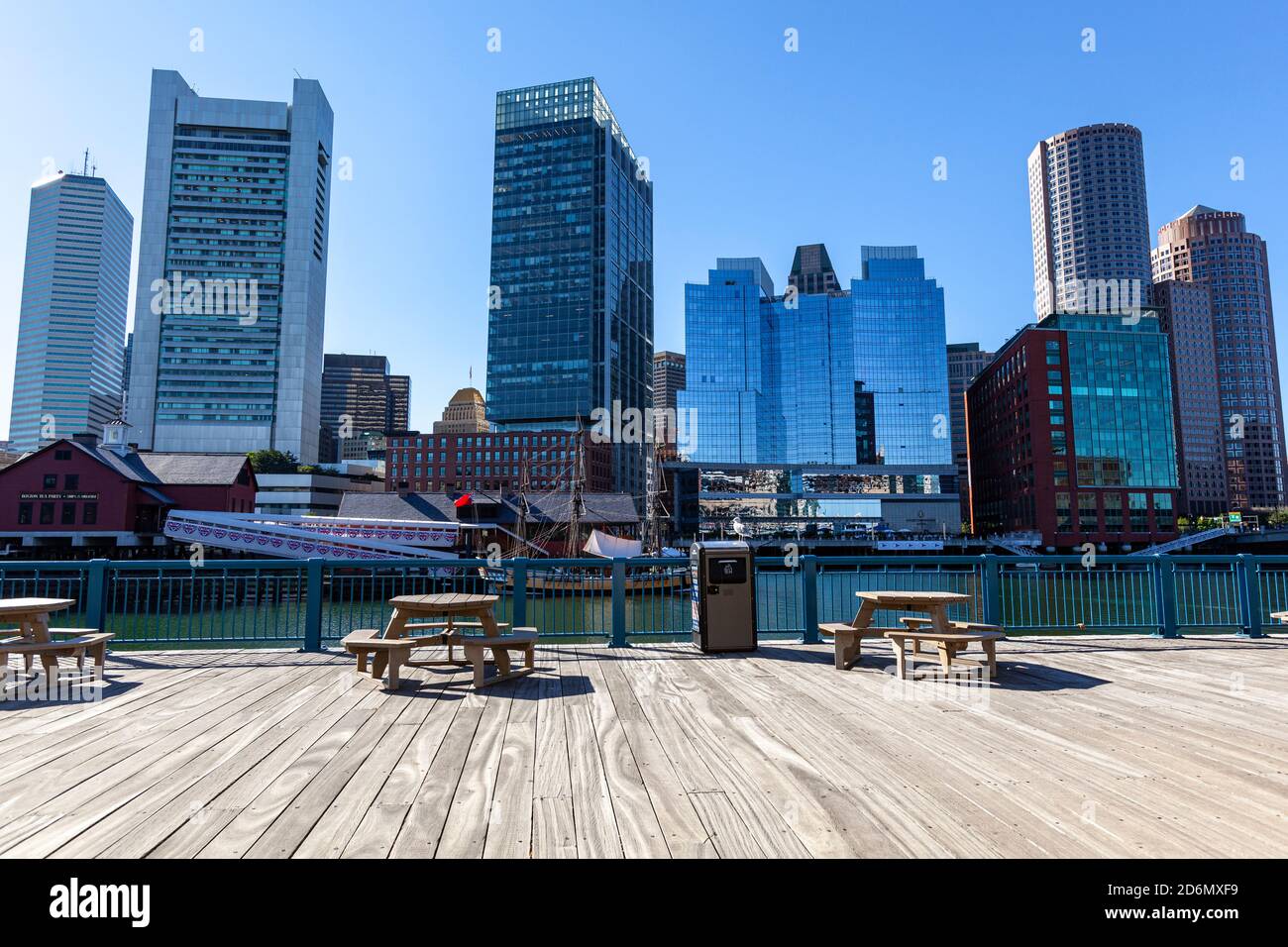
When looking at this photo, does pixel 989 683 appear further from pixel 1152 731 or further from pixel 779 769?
pixel 779 769

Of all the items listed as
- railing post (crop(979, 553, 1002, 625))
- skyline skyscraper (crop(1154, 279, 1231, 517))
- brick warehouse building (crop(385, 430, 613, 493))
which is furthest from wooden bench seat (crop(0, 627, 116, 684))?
skyline skyscraper (crop(1154, 279, 1231, 517))

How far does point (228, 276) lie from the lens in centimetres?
14012

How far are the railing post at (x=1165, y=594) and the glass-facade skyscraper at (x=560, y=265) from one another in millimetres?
136892

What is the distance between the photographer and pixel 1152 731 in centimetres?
534

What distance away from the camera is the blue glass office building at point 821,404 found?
13962cm

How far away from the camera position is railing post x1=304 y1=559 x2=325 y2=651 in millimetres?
8930

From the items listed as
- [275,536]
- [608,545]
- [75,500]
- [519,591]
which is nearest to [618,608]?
[519,591]

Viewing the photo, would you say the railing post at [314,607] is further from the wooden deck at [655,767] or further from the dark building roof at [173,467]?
the dark building roof at [173,467]

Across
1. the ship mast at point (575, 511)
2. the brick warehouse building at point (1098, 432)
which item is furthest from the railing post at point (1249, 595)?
the brick warehouse building at point (1098, 432)

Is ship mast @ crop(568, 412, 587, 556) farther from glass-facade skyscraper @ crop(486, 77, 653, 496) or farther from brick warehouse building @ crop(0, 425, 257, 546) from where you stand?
glass-facade skyscraper @ crop(486, 77, 653, 496)

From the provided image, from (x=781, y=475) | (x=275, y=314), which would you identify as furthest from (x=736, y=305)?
(x=275, y=314)
